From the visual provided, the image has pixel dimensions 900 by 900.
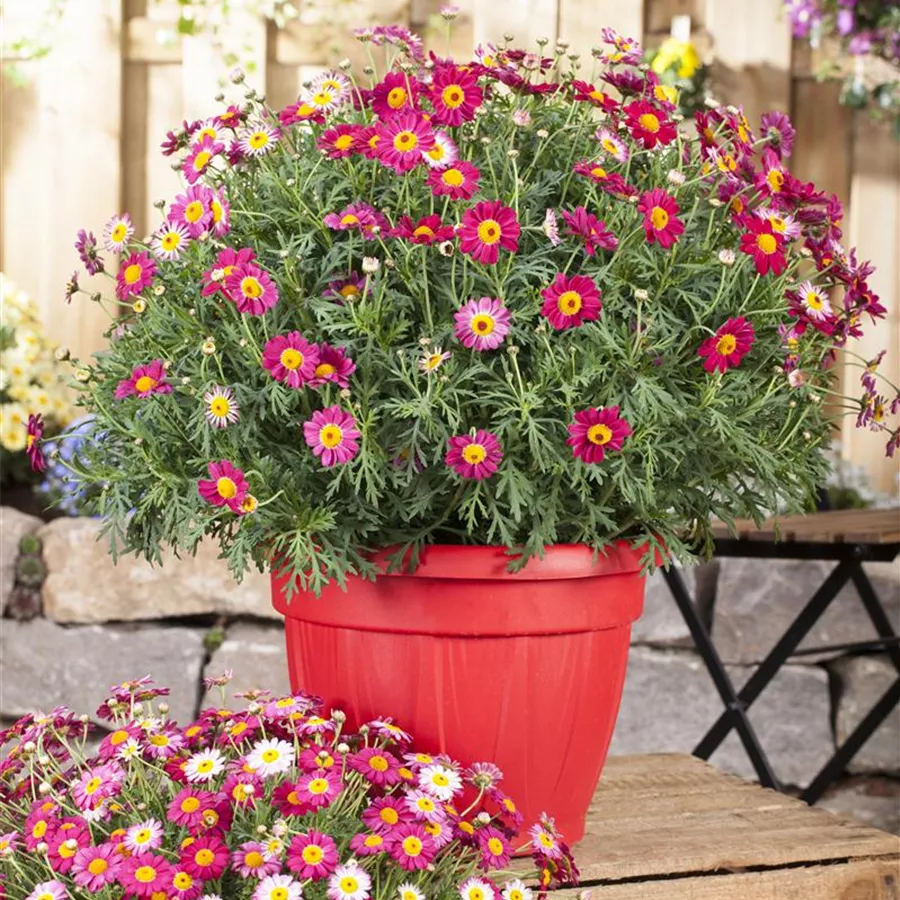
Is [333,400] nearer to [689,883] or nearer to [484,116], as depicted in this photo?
[484,116]

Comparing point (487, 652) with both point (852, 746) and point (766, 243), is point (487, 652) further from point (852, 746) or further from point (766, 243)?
point (852, 746)

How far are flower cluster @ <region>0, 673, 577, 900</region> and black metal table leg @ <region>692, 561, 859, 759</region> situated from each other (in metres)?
1.12

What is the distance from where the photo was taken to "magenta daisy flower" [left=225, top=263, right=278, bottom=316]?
122 centimetres

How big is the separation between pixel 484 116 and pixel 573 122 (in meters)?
0.11

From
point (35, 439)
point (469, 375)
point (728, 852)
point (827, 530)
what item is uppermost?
point (469, 375)

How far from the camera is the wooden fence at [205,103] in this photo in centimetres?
329

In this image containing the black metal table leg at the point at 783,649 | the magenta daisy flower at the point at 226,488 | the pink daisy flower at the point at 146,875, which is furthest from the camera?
the black metal table leg at the point at 783,649

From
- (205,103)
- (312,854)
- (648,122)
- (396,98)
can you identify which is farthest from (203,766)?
(205,103)

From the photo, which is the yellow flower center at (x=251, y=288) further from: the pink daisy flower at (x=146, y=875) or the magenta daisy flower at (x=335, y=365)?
the pink daisy flower at (x=146, y=875)

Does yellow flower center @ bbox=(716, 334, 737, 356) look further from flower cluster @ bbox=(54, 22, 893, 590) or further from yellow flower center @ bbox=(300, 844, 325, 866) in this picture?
yellow flower center @ bbox=(300, 844, 325, 866)

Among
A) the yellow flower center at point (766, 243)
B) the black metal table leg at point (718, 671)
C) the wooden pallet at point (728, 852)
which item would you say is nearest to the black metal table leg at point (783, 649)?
the black metal table leg at point (718, 671)

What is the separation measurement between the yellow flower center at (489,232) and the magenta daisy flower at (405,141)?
0.09 meters

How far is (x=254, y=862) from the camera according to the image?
42.9 inches

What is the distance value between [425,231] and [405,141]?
9cm
